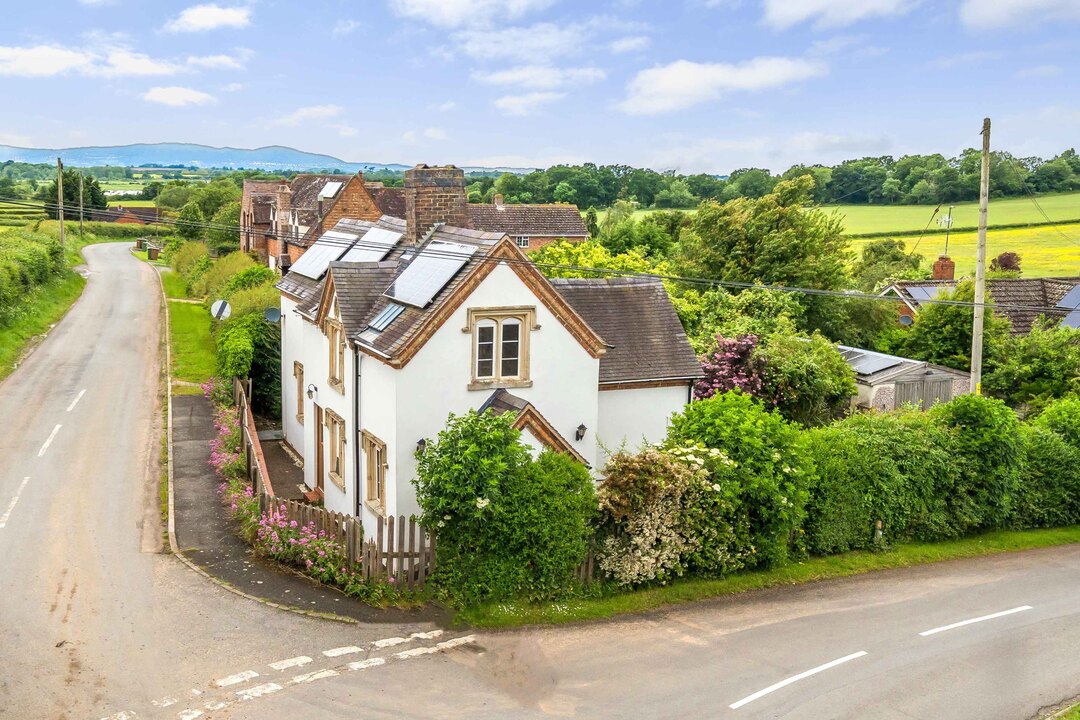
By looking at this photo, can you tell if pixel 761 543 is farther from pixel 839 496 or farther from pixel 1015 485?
pixel 1015 485

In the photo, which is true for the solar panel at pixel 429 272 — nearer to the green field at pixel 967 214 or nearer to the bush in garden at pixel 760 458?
the bush in garden at pixel 760 458

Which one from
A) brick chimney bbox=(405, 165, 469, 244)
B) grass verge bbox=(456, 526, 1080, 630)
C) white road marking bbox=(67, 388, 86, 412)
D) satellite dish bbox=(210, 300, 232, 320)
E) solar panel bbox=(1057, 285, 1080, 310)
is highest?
brick chimney bbox=(405, 165, 469, 244)

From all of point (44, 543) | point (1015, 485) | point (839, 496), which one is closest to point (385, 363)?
point (44, 543)

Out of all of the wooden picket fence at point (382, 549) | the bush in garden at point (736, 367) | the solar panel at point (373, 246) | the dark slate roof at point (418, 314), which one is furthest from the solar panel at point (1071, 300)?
the wooden picket fence at point (382, 549)

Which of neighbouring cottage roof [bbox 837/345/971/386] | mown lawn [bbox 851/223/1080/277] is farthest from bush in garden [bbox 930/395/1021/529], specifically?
mown lawn [bbox 851/223/1080/277]

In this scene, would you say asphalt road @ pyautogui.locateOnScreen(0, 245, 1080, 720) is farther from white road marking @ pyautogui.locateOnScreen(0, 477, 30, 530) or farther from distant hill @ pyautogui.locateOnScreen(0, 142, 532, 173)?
distant hill @ pyautogui.locateOnScreen(0, 142, 532, 173)

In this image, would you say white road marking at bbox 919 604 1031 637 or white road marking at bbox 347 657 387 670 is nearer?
white road marking at bbox 347 657 387 670
